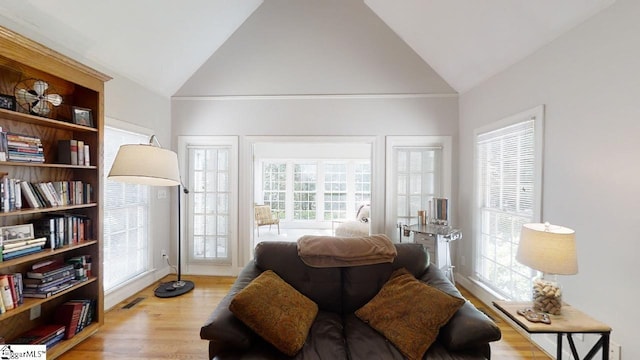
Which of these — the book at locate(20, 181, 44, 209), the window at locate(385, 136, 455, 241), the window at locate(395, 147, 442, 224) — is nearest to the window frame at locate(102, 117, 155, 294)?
the book at locate(20, 181, 44, 209)

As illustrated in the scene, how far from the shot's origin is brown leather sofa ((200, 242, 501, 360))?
143cm

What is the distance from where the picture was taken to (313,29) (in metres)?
3.64

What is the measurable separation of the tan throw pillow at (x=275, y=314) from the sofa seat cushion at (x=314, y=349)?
0.16 feet

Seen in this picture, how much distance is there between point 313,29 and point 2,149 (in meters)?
3.34

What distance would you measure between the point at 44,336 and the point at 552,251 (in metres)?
3.54

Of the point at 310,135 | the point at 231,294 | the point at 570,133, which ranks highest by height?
the point at 310,135

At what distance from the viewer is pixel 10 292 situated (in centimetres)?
178

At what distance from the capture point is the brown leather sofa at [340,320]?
1429 millimetres

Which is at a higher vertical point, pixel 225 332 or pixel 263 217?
pixel 225 332

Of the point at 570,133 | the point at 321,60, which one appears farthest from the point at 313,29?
the point at 570,133

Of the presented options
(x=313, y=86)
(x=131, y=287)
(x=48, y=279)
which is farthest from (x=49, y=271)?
(x=313, y=86)

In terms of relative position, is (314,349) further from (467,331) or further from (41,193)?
(41,193)

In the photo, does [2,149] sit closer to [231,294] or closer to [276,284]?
[231,294]

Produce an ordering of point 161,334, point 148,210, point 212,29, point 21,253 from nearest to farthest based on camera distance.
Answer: point 21,253, point 161,334, point 212,29, point 148,210
